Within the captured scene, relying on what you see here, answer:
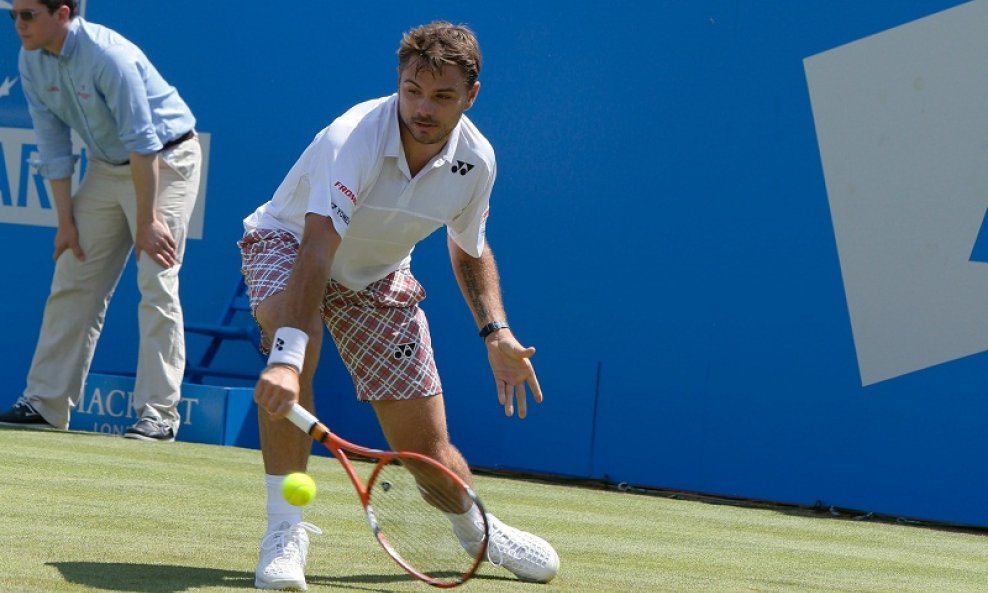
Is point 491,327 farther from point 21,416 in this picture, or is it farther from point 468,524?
point 21,416

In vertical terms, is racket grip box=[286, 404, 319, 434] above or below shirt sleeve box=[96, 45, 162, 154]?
below

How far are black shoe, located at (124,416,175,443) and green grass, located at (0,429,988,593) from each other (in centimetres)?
12

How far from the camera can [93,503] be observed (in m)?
4.67

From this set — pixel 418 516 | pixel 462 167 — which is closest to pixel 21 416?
pixel 462 167

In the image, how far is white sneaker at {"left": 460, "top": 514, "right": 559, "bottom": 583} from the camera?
12.1ft

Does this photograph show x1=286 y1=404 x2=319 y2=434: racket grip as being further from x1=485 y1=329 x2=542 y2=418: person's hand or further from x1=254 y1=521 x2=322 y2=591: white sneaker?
x1=485 y1=329 x2=542 y2=418: person's hand

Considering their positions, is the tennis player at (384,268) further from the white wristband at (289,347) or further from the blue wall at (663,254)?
the blue wall at (663,254)

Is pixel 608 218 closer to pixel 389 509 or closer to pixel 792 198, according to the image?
pixel 792 198

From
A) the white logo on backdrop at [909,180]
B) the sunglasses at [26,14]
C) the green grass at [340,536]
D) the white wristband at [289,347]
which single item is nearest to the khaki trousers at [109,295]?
the green grass at [340,536]

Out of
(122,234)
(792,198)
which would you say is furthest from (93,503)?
(792,198)

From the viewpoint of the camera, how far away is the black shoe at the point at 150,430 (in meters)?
6.68

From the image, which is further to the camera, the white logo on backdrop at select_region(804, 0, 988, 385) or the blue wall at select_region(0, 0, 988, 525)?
the blue wall at select_region(0, 0, 988, 525)

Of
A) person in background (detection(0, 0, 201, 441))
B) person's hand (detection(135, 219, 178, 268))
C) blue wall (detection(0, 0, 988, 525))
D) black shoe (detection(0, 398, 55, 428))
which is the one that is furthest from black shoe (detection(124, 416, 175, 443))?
blue wall (detection(0, 0, 988, 525))

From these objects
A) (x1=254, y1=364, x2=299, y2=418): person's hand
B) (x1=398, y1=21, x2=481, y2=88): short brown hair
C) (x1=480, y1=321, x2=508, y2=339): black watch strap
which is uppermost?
(x1=398, y1=21, x2=481, y2=88): short brown hair
